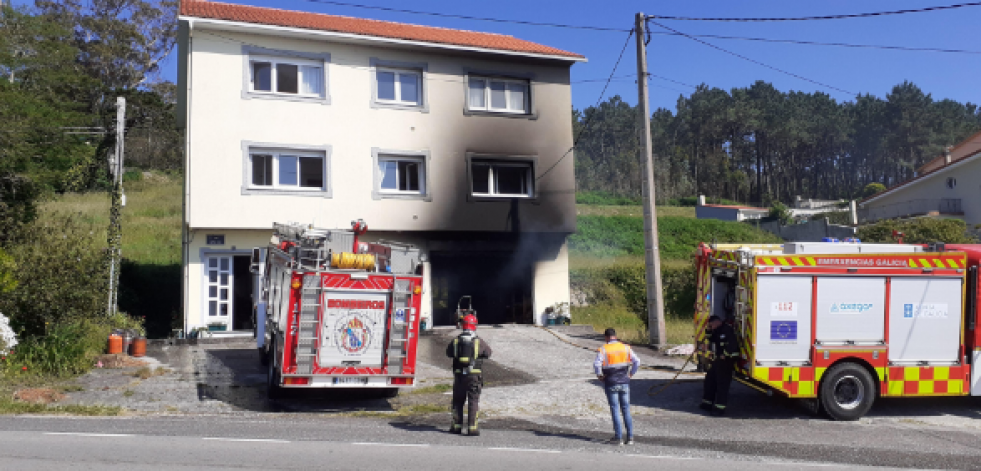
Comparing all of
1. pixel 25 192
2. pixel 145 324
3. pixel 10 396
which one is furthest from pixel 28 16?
pixel 10 396

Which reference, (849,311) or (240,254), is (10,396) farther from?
(849,311)

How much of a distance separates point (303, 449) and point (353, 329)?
2.79 m

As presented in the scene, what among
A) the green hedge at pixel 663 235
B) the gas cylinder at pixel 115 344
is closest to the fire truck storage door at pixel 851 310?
the gas cylinder at pixel 115 344

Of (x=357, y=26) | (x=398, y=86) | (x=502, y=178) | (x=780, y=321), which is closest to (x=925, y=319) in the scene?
(x=780, y=321)

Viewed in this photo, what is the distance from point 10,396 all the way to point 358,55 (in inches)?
470

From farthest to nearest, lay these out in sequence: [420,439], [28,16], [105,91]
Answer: [105,91] < [28,16] < [420,439]

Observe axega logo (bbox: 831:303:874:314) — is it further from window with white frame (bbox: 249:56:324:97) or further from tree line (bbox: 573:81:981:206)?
tree line (bbox: 573:81:981:206)

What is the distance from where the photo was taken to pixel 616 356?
929cm

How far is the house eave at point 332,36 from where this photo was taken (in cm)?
1830

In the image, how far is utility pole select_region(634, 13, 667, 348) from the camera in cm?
1742

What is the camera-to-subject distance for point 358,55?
787 inches

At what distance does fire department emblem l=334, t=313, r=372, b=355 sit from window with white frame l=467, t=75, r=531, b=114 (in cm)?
1138

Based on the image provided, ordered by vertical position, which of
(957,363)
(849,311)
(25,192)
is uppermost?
(25,192)

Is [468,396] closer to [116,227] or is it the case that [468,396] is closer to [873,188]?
[116,227]
